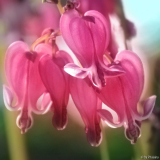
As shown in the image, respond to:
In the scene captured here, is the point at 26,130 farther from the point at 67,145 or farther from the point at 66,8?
the point at 66,8

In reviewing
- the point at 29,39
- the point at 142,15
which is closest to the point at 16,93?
the point at 29,39

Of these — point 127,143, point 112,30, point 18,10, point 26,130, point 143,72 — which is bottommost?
point 127,143

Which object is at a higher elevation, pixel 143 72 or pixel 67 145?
pixel 143 72

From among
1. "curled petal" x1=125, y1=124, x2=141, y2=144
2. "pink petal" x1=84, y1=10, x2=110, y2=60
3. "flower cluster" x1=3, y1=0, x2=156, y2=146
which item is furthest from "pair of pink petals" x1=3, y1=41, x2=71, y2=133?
"curled petal" x1=125, y1=124, x2=141, y2=144

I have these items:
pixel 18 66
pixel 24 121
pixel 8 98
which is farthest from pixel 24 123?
pixel 18 66

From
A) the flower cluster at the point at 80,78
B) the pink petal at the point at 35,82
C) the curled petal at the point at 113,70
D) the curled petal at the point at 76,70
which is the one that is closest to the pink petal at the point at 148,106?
the flower cluster at the point at 80,78

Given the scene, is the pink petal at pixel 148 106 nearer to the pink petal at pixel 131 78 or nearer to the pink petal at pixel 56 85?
the pink petal at pixel 131 78
